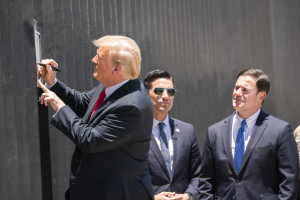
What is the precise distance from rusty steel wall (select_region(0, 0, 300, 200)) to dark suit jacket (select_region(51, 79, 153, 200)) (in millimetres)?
A: 365

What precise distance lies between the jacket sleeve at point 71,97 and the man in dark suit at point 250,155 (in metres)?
1.27

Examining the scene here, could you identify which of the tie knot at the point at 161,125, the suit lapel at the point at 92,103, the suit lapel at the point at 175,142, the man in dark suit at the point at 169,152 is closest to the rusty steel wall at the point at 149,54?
the suit lapel at the point at 92,103

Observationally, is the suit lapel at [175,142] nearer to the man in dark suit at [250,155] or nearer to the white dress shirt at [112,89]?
the man in dark suit at [250,155]

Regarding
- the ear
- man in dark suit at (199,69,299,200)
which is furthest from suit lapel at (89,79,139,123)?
the ear

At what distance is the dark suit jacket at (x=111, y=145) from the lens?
Answer: 2.16 m

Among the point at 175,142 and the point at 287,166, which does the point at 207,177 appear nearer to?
the point at 175,142

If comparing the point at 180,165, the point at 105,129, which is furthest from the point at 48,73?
the point at 180,165

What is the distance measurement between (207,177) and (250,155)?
1.56 feet

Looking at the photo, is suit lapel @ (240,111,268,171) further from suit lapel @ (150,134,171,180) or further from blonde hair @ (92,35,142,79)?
blonde hair @ (92,35,142,79)

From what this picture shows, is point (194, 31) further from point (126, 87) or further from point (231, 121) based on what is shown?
point (126, 87)

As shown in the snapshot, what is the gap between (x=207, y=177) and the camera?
323 centimetres

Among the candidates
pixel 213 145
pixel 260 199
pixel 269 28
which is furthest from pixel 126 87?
pixel 269 28

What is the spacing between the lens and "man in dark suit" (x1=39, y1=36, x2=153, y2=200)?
7.11 ft

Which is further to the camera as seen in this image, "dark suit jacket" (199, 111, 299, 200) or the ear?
the ear
